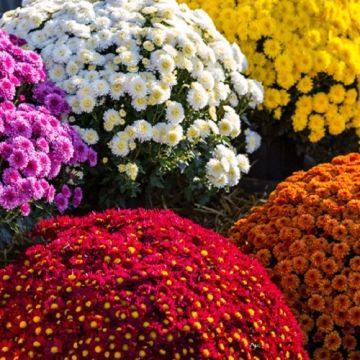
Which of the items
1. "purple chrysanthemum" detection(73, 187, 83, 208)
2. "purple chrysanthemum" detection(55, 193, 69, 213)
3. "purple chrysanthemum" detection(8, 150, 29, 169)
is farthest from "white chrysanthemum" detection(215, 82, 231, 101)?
"purple chrysanthemum" detection(8, 150, 29, 169)

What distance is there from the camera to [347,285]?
375 cm

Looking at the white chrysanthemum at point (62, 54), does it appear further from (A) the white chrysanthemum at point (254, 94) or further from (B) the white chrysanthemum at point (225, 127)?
(A) the white chrysanthemum at point (254, 94)

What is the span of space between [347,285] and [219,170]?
1124 millimetres

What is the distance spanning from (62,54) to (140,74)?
1.28 ft

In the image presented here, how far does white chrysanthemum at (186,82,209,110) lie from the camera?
181 inches

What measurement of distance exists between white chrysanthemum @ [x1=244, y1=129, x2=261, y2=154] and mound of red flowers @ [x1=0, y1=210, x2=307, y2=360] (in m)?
1.71

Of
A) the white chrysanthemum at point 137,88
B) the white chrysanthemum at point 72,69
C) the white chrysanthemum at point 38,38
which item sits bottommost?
the white chrysanthemum at point 38,38

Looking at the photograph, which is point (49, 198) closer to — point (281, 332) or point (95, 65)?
point (95, 65)

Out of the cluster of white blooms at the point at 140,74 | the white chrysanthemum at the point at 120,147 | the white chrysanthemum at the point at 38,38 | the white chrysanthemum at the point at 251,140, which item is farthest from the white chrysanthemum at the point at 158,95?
the white chrysanthemum at the point at 251,140

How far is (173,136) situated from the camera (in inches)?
175

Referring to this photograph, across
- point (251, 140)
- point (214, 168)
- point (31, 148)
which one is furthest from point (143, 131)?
point (251, 140)

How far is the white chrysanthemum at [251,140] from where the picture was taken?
5.15m

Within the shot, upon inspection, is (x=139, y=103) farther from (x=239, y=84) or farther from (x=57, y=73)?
(x=239, y=84)

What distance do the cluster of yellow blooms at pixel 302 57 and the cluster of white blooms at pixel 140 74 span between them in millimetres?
410
